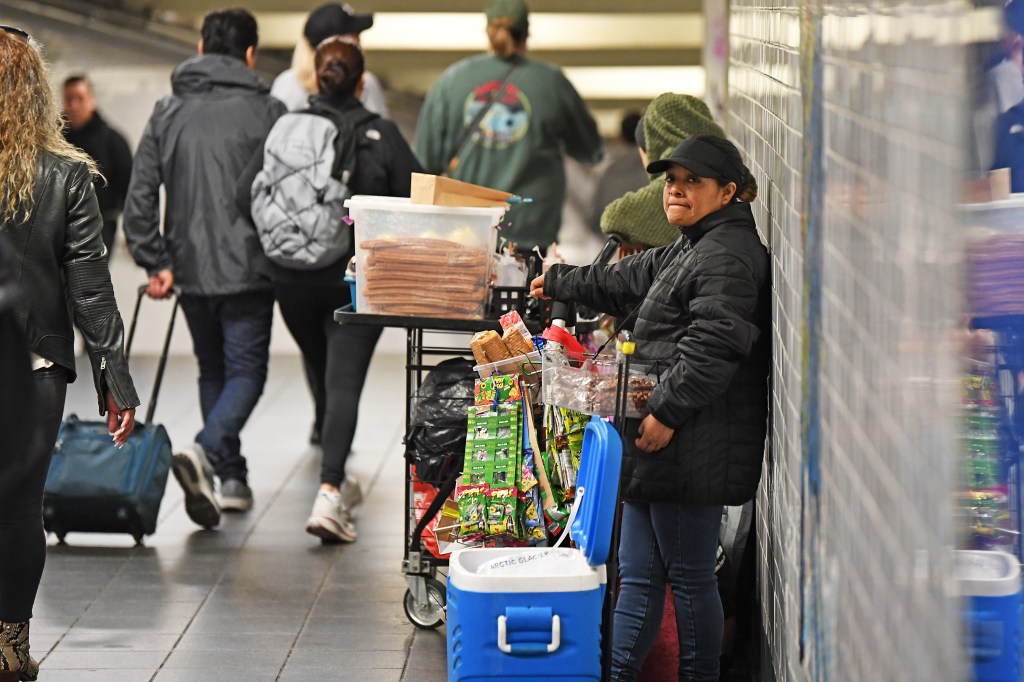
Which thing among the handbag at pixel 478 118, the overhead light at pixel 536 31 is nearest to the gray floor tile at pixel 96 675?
the handbag at pixel 478 118

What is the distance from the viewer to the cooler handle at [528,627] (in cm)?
363

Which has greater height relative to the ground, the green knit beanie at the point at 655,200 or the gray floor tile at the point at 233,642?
the green knit beanie at the point at 655,200

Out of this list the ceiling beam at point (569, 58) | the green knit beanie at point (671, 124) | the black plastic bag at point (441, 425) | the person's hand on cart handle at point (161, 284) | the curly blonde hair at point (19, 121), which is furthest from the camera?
the ceiling beam at point (569, 58)

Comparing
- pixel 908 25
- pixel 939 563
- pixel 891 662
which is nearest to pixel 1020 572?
pixel 891 662

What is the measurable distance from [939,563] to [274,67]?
12435 mm

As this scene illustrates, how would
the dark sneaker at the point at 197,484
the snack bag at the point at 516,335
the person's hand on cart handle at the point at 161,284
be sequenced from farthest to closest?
the person's hand on cart handle at the point at 161,284 → the dark sneaker at the point at 197,484 → the snack bag at the point at 516,335

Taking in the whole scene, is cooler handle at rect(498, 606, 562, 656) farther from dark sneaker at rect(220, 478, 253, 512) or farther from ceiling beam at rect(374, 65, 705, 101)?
ceiling beam at rect(374, 65, 705, 101)

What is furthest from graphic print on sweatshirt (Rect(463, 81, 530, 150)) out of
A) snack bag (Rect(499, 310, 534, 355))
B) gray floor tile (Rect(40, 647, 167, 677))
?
gray floor tile (Rect(40, 647, 167, 677))

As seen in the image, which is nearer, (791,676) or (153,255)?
(791,676)

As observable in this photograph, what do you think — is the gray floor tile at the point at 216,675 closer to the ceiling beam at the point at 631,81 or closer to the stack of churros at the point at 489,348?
the stack of churros at the point at 489,348

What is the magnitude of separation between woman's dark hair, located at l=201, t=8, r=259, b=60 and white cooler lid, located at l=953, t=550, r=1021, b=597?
15.7 feet

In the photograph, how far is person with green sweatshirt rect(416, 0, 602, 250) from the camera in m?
7.52

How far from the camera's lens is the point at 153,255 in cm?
→ 654

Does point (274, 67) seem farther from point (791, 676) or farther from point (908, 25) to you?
point (908, 25)
